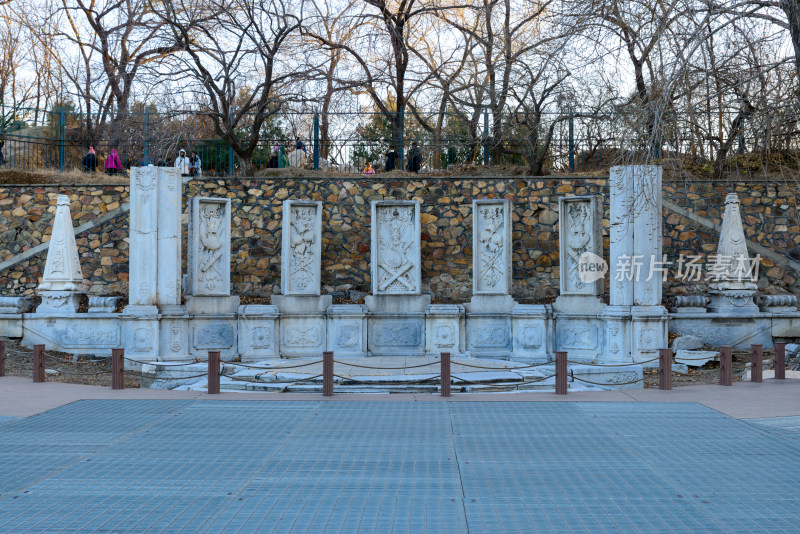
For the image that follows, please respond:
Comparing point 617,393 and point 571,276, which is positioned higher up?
point 571,276

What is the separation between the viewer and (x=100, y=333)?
1449 cm

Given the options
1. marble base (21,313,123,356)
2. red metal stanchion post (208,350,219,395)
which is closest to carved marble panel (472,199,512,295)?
red metal stanchion post (208,350,219,395)

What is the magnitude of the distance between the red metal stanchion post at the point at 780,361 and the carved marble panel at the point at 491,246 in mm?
4989

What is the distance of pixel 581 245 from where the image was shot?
1479 cm

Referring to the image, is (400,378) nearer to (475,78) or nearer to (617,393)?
(617,393)

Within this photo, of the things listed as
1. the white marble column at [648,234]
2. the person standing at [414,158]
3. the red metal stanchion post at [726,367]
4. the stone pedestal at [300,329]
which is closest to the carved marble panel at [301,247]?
the stone pedestal at [300,329]

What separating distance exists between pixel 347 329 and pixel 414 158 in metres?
8.34

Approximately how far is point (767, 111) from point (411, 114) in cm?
1304

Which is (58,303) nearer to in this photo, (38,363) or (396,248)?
Answer: (38,363)

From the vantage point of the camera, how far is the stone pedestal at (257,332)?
14430 mm

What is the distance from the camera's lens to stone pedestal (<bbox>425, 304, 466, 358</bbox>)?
14758 mm

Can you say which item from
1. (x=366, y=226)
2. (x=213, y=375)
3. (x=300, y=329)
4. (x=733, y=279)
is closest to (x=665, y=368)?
(x=733, y=279)

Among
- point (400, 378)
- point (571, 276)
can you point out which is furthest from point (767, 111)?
point (400, 378)

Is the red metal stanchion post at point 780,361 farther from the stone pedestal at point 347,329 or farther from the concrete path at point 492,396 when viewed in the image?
the stone pedestal at point 347,329
